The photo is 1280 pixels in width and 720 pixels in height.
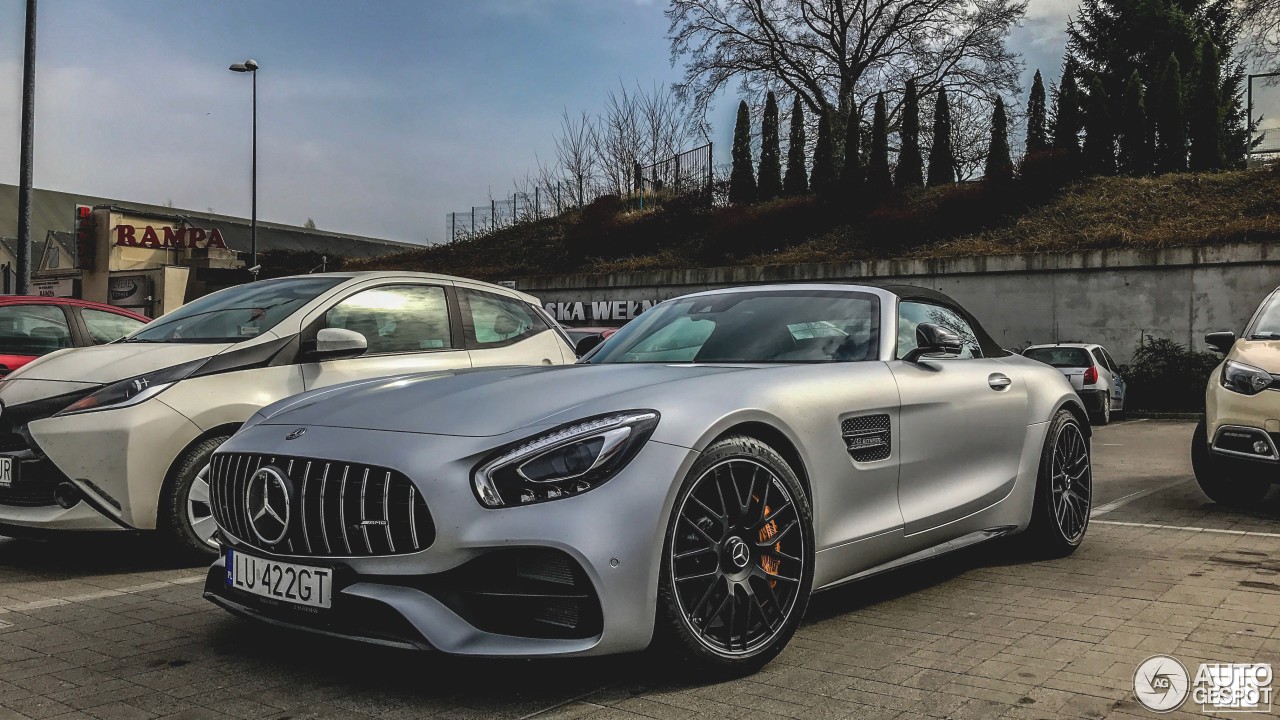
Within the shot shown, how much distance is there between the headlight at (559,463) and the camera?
118 inches

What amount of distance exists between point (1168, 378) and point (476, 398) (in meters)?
20.1

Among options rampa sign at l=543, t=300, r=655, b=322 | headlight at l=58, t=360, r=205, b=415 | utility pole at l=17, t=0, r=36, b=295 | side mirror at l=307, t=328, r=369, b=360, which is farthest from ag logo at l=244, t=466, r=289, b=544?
rampa sign at l=543, t=300, r=655, b=322

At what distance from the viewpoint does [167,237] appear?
4472 centimetres

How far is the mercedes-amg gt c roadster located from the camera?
2.97 meters

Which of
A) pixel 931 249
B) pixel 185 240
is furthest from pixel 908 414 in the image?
pixel 185 240

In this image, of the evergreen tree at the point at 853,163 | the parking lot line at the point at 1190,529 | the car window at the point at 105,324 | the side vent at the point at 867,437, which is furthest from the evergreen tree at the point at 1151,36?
Answer: the side vent at the point at 867,437

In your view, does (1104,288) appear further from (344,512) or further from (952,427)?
(344,512)

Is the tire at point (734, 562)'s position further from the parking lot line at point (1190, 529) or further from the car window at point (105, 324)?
the car window at point (105, 324)

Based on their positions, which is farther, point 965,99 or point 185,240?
point 185,240

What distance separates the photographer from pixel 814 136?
1529 inches

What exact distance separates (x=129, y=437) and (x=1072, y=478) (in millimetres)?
4712

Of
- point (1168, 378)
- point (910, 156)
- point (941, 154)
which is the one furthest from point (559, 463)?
point (941, 154)

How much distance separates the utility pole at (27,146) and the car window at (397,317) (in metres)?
10.1

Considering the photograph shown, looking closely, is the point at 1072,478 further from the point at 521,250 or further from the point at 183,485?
the point at 521,250
